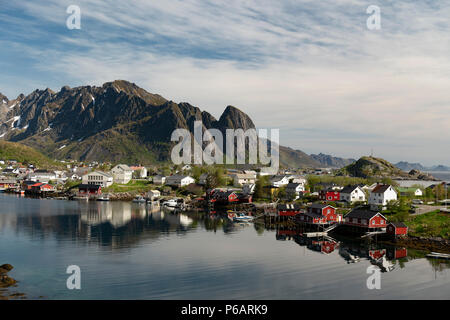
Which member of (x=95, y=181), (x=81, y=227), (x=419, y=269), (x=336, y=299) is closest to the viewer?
(x=336, y=299)

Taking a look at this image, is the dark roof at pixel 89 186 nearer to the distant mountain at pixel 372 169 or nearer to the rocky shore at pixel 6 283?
the rocky shore at pixel 6 283

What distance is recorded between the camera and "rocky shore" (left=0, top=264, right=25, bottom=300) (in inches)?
973

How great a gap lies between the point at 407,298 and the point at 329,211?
27444mm

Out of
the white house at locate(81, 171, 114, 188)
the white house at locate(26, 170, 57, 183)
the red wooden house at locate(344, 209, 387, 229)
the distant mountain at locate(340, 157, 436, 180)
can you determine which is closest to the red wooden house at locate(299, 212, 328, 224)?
the red wooden house at locate(344, 209, 387, 229)

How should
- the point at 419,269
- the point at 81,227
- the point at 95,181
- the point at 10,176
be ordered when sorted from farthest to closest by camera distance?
the point at 10,176 → the point at 95,181 → the point at 81,227 → the point at 419,269

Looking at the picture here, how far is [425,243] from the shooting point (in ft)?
144

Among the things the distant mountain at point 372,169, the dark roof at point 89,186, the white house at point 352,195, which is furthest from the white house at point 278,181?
the distant mountain at point 372,169

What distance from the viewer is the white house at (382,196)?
6069 cm

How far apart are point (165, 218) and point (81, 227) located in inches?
641

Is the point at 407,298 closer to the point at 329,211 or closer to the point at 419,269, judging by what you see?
the point at 419,269
